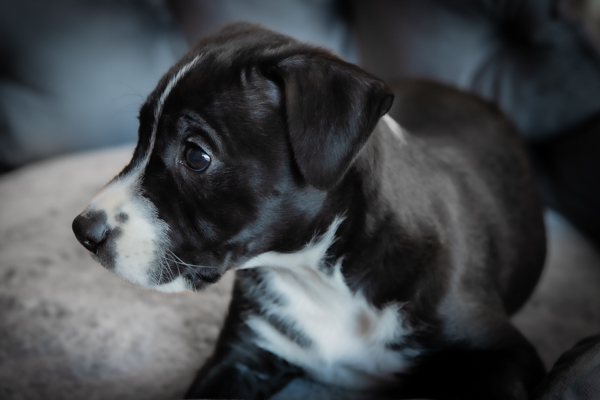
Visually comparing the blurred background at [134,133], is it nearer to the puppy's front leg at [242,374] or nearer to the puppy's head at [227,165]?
the puppy's front leg at [242,374]

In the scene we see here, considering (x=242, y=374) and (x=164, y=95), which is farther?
(x=242, y=374)

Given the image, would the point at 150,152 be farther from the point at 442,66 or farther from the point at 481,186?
the point at 442,66

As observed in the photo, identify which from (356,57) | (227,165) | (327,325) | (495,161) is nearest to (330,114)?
(227,165)

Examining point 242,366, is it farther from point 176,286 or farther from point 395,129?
point 395,129

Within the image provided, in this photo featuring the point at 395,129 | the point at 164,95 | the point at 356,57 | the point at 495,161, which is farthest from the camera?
the point at 356,57

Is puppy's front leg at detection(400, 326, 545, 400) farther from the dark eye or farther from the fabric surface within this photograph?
the dark eye

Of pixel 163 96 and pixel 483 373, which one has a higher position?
pixel 163 96
